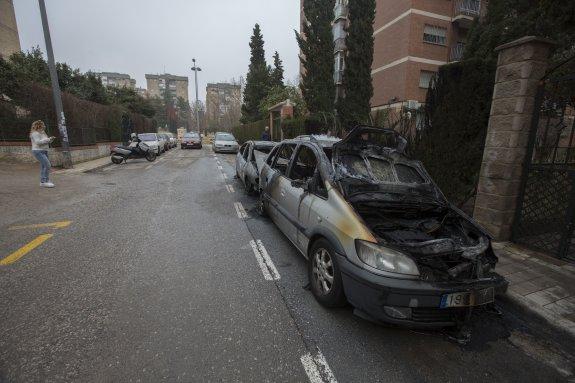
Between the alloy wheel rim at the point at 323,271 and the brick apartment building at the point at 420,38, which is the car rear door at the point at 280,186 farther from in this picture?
the brick apartment building at the point at 420,38

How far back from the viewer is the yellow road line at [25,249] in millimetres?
3928

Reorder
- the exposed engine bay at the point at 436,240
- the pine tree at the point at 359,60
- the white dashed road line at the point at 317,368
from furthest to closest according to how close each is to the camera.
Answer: the pine tree at the point at 359,60 < the exposed engine bay at the point at 436,240 < the white dashed road line at the point at 317,368

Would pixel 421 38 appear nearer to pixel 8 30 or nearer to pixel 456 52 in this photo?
pixel 456 52

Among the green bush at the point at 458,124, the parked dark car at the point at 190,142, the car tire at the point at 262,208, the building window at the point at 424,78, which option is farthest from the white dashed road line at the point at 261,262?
the parked dark car at the point at 190,142

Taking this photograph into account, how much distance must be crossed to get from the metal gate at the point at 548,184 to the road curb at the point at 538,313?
1.58 meters

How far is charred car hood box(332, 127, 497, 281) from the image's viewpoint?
2.59 m

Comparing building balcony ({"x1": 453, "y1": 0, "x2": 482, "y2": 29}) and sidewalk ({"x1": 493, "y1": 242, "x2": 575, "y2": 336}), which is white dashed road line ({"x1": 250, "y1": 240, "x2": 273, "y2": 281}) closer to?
sidewalk ({"x1": 493, "y1": 242, "x2": 575, "y2": 336})

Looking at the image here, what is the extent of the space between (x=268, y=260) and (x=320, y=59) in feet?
77.1

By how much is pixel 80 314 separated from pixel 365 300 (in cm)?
271

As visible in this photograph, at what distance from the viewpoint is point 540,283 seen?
3508mm

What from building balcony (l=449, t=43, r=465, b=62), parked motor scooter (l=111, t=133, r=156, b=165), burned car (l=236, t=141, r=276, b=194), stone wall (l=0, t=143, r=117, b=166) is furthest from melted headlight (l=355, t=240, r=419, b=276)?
building balcony (l=449, t=43, r=465, b=62)

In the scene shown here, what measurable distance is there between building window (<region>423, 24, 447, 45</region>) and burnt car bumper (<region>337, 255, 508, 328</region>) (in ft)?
84.4

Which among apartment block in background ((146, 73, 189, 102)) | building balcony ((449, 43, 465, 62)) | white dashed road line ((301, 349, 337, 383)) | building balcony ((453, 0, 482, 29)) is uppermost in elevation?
apartment block in background ((146, 73, 189, 102))

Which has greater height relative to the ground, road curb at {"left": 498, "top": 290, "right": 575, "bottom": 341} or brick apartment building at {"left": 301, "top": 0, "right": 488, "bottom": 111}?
brick apartment building at {"left": 301, "top": 0, "right": 488, "bottom": 111}
